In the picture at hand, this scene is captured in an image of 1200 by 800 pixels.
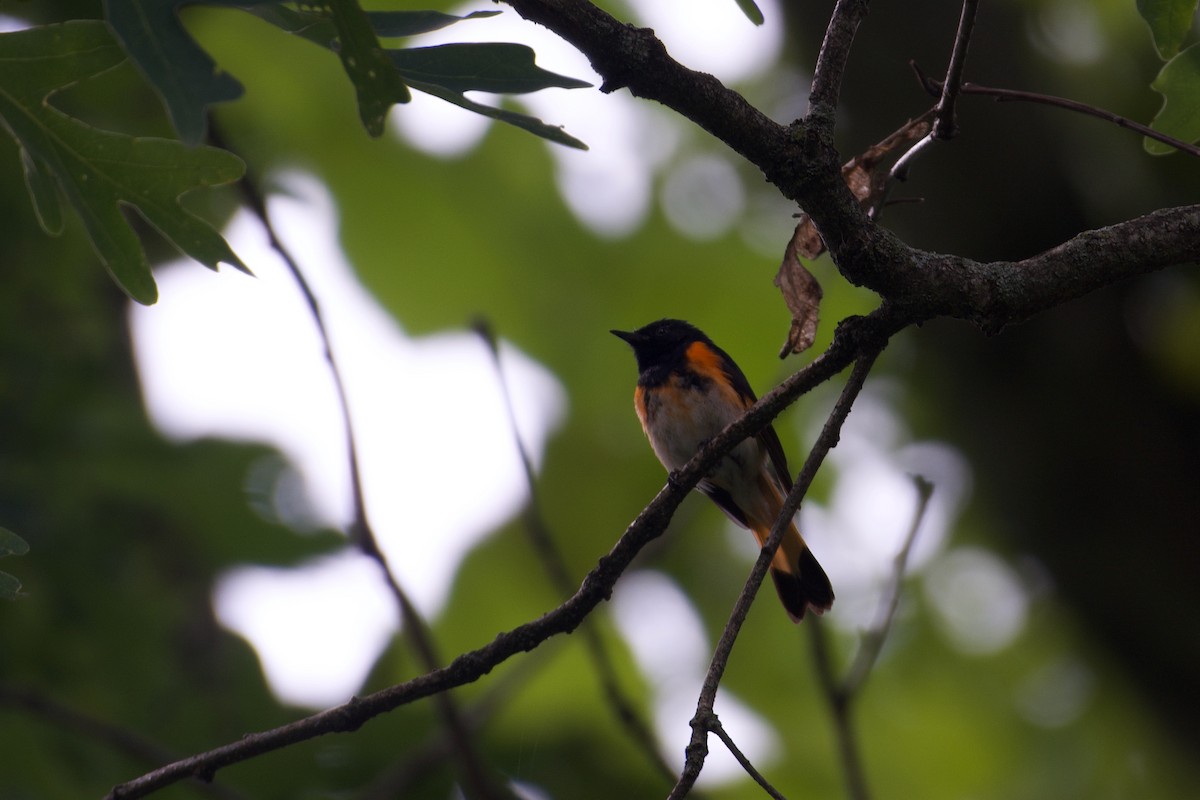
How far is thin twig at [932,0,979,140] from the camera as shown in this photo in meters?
1.99

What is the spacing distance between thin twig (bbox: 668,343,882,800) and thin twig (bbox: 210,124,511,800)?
1119 millimetres

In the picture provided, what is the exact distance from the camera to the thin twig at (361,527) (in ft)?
9.37

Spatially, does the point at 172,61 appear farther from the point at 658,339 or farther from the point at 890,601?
the point at 658,339

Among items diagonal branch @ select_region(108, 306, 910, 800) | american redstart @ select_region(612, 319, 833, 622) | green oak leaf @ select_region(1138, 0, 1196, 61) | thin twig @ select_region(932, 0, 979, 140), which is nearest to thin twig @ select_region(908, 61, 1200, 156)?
thin twig @ select_region(932, 0, 979, 140)

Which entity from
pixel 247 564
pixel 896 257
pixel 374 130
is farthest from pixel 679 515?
pixel 374 130

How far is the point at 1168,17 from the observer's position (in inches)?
90.3

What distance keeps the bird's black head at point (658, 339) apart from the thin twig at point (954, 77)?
3.19m

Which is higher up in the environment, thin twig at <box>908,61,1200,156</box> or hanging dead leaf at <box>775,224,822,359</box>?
thin twig at <box>908,61,1200,156</box>

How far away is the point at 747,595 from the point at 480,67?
1.06 meters

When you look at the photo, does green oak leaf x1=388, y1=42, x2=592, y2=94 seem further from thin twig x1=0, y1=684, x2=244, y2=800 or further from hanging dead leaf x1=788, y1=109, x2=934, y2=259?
thin twig x1=0, y1=684, x2=244, y2=800

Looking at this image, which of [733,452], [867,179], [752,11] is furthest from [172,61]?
[733,452]

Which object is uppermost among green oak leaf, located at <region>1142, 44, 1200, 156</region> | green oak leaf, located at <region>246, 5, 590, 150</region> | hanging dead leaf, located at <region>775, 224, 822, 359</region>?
green oak leaf, located at <region>1142, 44, 1200, 156</region>

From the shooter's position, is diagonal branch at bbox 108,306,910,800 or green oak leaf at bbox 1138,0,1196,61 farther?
green oak leaf at bbox 1138,0,1196,61

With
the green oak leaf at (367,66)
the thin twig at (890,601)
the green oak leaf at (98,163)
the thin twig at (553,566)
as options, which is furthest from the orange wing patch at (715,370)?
the green oak leaf at (367,66)
